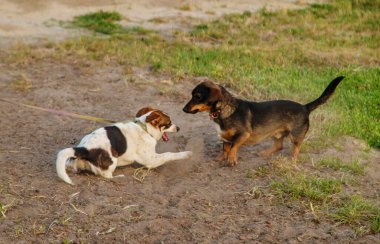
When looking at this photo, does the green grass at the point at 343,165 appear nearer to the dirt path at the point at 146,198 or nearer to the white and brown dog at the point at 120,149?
the dirt path at the point at 146,198

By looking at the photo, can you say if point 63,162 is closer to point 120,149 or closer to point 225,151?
point 120,149

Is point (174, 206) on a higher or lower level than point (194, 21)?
Result: lower

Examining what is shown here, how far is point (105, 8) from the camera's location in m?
16.1

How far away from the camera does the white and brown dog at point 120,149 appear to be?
5.96m

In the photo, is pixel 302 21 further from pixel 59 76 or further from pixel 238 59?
pixel 59 76

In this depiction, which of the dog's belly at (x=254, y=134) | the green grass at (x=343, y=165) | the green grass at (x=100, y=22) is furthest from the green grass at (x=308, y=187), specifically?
the green grass at (x=100, y=22)

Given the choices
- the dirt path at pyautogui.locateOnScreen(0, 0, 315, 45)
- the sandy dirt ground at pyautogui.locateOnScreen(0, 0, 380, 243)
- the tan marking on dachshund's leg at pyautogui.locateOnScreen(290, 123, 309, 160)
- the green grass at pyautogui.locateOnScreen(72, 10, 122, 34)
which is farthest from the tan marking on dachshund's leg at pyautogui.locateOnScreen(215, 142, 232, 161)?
the green grass at pyautogui.locateOnScreen(72, 10, 122, 34)

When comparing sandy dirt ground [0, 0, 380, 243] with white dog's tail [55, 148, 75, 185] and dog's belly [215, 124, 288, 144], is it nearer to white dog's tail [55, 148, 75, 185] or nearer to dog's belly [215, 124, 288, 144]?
white dog's tail [55, 148, 75, 185]

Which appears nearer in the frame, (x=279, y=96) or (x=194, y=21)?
(x=279, y=96)

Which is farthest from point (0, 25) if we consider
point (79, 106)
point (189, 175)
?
point (189, 175)

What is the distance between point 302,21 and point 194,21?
2.86 m

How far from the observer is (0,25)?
13516 mm

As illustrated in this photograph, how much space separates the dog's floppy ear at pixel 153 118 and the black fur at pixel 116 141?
0.39m

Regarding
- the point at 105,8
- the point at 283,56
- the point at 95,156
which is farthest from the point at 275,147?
the point at 105,8
